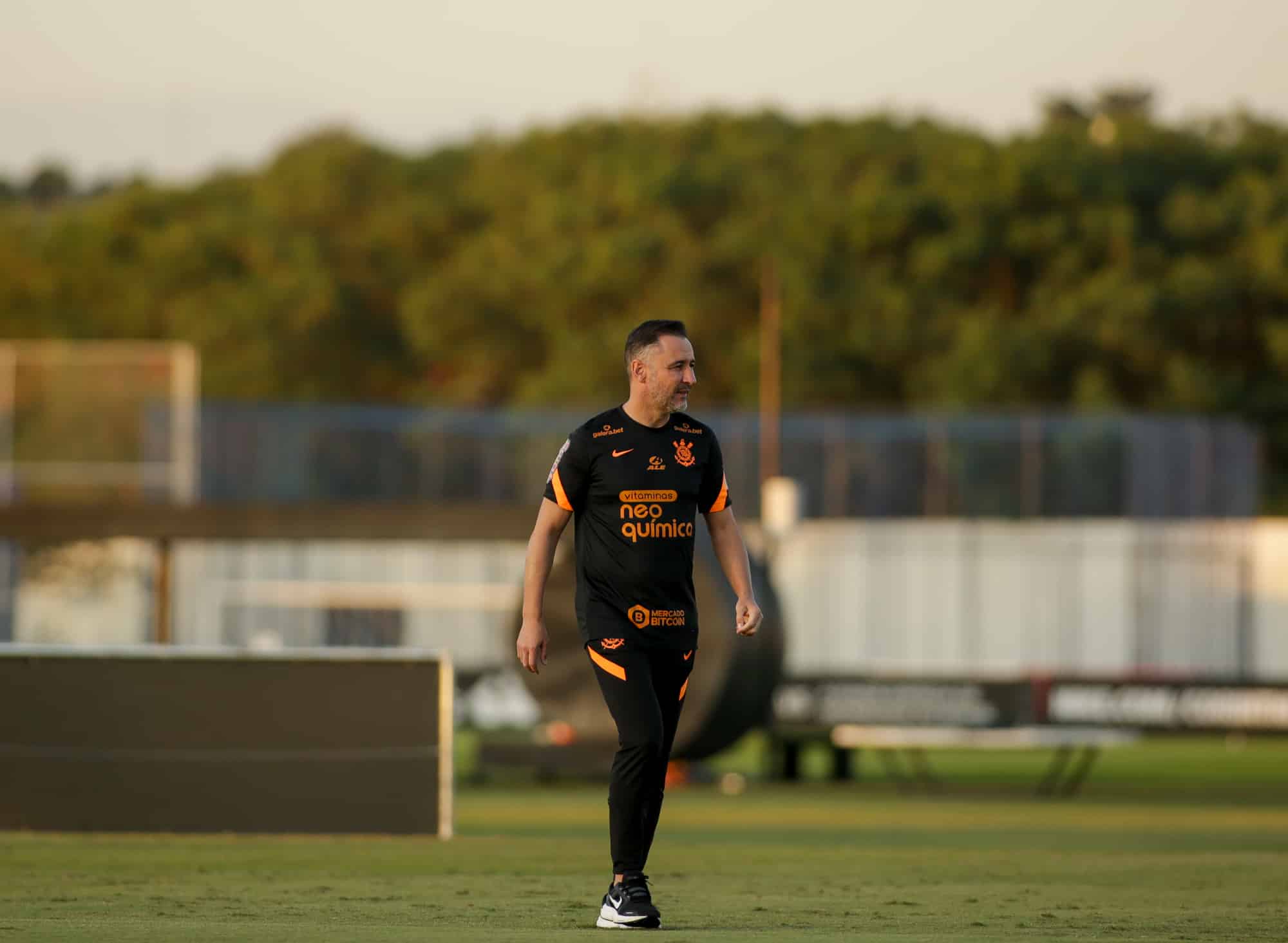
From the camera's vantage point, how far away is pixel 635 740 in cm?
776

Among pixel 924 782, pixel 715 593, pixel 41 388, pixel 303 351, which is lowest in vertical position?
pixel 924 782

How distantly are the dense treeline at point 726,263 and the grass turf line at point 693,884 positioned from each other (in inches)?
1799

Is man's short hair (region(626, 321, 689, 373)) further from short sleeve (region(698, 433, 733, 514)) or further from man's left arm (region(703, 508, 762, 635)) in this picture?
man's left arm (region(703, 508, 762, 635))

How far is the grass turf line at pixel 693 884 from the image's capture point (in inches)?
312

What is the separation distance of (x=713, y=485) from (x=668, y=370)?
50cm

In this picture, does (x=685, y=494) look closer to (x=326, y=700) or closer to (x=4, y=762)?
(x=326, y=700)

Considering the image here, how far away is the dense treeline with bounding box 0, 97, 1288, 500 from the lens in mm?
61781

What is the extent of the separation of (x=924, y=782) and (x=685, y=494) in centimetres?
1472

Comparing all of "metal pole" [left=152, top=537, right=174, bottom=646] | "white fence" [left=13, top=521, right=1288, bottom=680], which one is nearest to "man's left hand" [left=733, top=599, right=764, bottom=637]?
"metal pole" [left=152, top=537, right=174, bottom=646]

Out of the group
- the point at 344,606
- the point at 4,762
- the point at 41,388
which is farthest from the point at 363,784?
the point at 344,606

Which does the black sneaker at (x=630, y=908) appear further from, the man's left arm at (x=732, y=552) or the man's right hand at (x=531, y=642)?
the man's left arm at (x=732, y=552)

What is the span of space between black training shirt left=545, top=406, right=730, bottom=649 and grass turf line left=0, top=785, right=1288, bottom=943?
102 centimetres

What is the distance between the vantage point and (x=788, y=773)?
73.3ft

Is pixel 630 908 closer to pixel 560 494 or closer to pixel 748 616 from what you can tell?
pixel 748 616
